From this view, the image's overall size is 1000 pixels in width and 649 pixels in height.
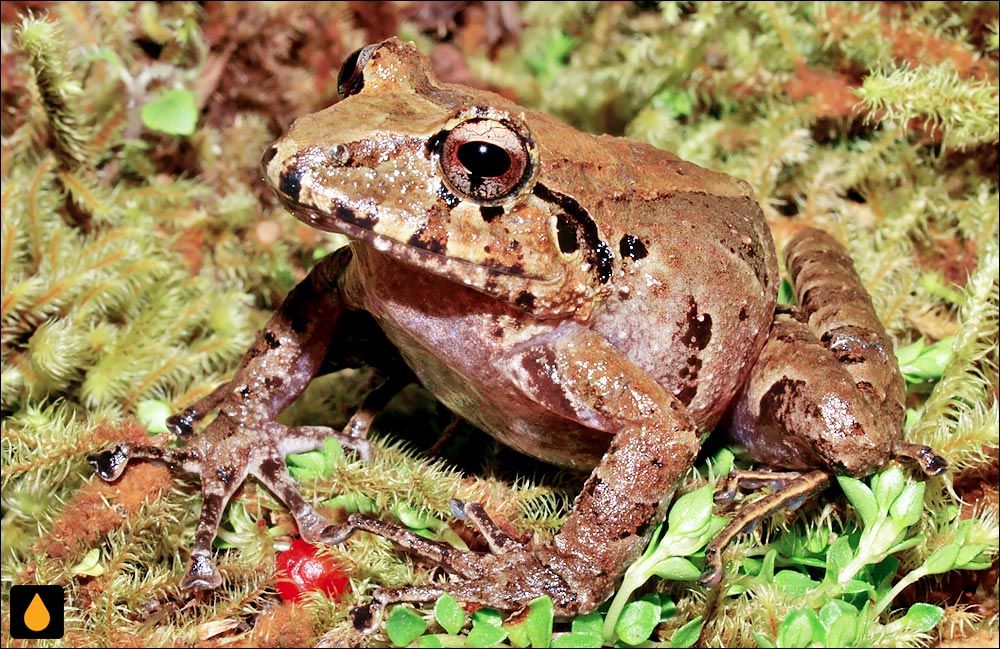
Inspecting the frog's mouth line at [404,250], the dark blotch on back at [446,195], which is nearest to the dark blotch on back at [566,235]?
the frog's mouth line at [404,250]

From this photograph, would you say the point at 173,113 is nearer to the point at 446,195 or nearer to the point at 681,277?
the point at 446,195

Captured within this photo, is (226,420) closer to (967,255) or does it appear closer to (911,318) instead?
(911,318)

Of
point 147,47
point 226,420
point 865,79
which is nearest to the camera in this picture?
point 226,420

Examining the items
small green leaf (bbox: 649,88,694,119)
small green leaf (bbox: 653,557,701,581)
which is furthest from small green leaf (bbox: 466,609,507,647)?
small green leaf (bbox: 649,88,694,119)

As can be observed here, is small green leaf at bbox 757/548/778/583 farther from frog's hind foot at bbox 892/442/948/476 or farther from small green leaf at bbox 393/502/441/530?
small green leaf at bbox 393/502/441/530

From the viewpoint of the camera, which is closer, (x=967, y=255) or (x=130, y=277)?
(x=130, y=277)

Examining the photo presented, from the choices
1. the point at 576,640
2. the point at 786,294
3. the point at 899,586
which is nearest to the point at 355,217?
the point at 576,640

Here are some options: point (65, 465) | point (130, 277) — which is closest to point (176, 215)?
point (130, 277)

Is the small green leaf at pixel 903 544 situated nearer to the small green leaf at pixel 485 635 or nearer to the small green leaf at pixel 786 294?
the small green leaf at pixel 485 635
